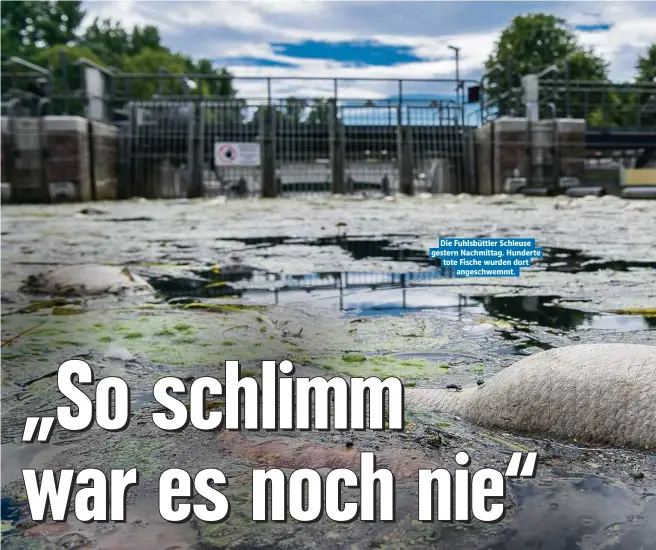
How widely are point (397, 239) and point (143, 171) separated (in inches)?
472

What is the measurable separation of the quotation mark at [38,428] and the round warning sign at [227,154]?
49.7 feet

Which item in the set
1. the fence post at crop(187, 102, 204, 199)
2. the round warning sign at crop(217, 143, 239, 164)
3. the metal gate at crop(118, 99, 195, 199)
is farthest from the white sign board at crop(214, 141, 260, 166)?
the metal gate at crop(118, 99, 195, 199)

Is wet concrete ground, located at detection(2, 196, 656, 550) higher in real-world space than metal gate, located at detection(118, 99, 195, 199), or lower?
lower

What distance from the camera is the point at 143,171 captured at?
16.3 metres

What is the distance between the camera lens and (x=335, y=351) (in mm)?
2096

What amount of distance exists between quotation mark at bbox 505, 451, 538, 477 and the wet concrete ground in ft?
0.09

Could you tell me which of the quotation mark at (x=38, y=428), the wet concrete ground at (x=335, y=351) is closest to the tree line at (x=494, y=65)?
the wet concrete ground at (x=335, y=351)

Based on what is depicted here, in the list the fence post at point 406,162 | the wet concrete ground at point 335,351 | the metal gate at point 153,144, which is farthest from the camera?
the fence post at point 406,162

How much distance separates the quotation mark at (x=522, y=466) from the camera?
4.07 feet

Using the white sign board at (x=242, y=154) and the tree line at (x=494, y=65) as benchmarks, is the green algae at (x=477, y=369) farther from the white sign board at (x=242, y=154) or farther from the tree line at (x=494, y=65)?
the white sign board at (x=242, y=154)

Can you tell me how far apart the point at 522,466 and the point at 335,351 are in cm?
86

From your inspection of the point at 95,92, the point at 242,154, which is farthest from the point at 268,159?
the point at 95,92

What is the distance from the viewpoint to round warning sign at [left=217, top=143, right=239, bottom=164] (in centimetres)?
1642

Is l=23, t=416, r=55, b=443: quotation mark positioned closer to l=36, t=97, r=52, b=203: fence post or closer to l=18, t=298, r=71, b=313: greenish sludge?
l=18, t=298, r=71, b=313: greenish sludge
